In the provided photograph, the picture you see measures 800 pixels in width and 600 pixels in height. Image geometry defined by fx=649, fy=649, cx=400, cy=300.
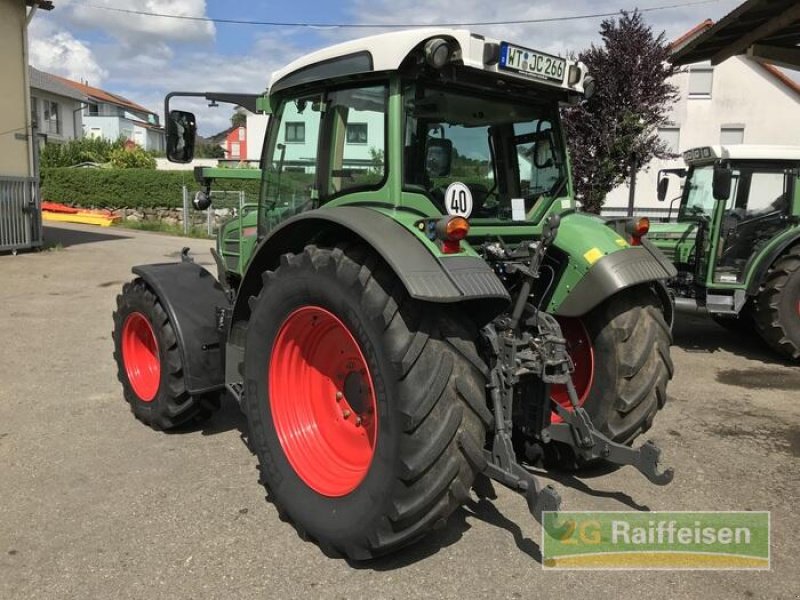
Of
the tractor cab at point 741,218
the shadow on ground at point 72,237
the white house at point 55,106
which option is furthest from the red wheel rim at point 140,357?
the white house at point 55,106

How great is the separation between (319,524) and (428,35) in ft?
7.09

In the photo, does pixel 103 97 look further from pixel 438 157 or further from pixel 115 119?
pixel 438 157

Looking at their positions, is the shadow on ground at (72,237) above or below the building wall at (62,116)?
below

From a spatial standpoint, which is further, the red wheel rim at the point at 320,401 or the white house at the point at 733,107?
the white house at the point at 733,107

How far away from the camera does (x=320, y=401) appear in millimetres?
3301

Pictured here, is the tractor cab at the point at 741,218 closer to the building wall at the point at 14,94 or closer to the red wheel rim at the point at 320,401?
the red wheel rim at the point at 320,401

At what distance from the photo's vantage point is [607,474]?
147 inches

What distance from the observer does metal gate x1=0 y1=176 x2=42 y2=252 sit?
13.4m

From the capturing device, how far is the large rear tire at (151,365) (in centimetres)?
398

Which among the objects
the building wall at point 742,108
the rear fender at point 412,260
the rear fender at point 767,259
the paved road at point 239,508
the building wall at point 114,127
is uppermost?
the building wall at point 114,127

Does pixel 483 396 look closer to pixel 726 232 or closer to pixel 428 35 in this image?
pixel 428 35

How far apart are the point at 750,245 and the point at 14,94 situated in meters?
14.0

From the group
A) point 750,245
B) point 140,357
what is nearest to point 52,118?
point 140,357

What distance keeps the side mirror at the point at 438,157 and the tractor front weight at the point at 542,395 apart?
1.58 feet
